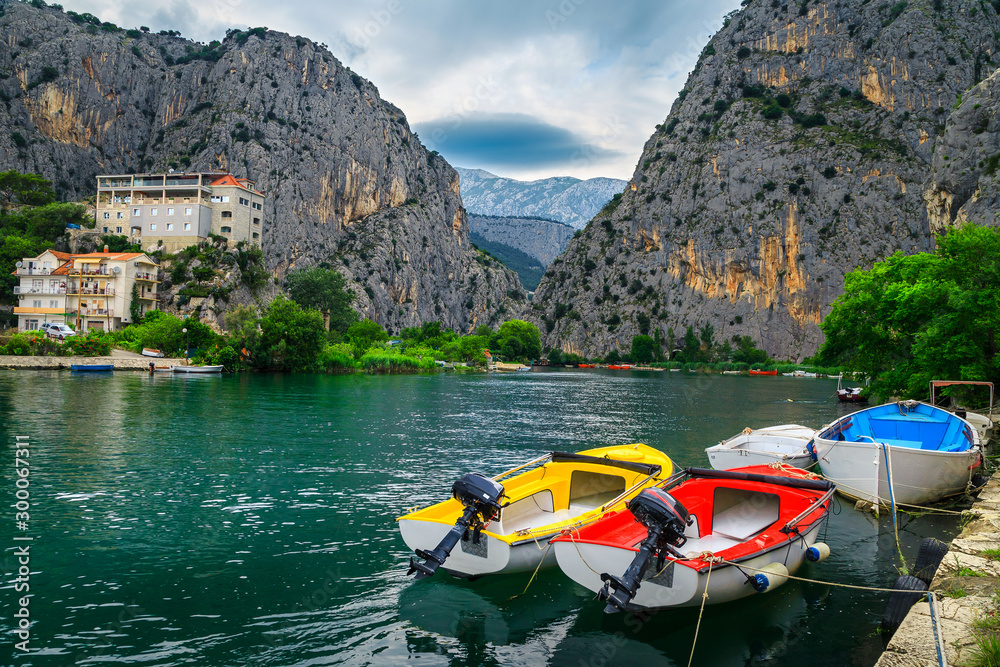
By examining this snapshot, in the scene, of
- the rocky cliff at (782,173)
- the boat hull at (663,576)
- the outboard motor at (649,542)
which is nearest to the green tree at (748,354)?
the rocky cliff at (782,173)

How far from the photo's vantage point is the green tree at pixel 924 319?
25163 mm

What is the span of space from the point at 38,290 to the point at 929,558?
340 ft

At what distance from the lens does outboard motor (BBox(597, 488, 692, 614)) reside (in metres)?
8.60

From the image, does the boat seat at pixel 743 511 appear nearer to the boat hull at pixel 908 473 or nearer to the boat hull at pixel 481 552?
the boat hull at pixel 481 552

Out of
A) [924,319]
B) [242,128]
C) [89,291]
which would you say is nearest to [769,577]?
[924,319]

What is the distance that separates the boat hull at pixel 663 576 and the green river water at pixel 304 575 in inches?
28.0

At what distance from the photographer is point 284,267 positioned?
134 m

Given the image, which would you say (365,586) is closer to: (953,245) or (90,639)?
(90,639)

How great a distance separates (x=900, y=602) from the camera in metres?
9.30

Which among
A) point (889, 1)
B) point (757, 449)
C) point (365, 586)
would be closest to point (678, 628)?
point (365, 586)

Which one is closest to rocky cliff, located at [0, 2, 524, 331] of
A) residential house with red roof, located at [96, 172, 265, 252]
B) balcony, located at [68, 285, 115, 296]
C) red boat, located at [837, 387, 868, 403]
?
residential house with red roof, located at [96, 172, 265, 252]

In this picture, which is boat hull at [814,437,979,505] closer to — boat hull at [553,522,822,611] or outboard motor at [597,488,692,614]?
boat hull at [553,522,822,611]

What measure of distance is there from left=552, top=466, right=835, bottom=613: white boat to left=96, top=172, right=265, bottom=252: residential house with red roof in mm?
101945

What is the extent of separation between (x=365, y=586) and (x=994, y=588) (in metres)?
9.91
